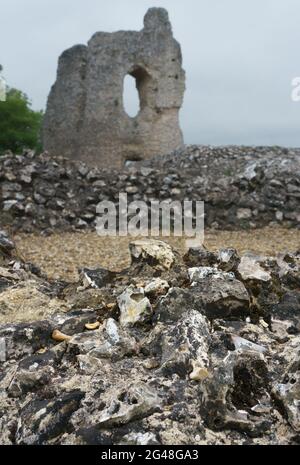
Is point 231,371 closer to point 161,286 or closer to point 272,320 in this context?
point 272,320

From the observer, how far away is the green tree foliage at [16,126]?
2517 cm

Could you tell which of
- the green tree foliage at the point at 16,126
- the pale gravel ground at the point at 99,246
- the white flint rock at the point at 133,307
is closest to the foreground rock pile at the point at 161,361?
the white flint rock at the point at 133,307

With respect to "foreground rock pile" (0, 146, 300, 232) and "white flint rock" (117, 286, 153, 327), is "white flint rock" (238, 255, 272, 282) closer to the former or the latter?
"white flint rock" (117, 286, 153, 327)

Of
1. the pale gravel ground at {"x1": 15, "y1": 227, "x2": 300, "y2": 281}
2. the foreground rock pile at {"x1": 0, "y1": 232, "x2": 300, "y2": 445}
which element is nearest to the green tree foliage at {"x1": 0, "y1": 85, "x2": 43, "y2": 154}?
the pale gravel ground at {"x1": 15, "y1": 227, "x2": 300, "y2": 281}

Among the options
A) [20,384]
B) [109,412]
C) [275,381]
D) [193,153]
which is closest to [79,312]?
[20,384]

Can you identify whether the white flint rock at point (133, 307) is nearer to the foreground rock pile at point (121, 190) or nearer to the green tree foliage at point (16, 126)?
the foreground rock pile at point (121, 190)

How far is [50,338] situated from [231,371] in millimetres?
887

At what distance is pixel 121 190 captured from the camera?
9.38 m

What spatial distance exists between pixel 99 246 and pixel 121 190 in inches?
95.8

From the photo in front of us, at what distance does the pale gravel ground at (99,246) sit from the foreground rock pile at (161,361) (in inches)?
117

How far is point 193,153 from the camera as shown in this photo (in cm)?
1262

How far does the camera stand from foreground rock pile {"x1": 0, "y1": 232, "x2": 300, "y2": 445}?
61.5 inches

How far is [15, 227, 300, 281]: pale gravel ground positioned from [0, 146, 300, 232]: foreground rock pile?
43 centimetres
